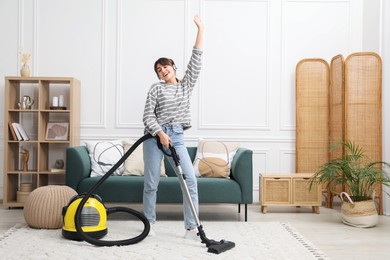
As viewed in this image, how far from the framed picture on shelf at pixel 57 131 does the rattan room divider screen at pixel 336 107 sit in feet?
8.46

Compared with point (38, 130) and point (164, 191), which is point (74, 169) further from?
point (38, 130)

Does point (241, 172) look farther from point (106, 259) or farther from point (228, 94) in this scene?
point (106, 259)

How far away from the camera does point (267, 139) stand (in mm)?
5574

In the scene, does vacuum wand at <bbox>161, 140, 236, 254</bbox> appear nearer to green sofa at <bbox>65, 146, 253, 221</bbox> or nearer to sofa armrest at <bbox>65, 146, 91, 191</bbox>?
green sofa at <bbox>65, 146, 253, 221</bbox>

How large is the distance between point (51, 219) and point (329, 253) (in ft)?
7.13

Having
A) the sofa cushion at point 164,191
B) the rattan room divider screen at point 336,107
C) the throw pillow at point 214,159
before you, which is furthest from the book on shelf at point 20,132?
the rattan room divider screen at point 336,107

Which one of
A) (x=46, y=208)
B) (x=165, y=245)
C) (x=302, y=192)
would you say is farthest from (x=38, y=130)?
(x=302, y=192)

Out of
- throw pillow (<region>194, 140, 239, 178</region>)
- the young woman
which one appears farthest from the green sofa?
the young woman

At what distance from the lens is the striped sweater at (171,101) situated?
3.57 metres

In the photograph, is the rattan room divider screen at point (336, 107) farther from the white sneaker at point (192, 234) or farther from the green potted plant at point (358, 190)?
the white sneaker at point (192, 234)

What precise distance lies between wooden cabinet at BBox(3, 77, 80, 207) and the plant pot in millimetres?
2869

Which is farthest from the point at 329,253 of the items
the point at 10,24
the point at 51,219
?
the point at 10,24

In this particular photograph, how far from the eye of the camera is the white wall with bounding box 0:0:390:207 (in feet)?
18.1

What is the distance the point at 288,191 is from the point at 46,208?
94.4 inches
